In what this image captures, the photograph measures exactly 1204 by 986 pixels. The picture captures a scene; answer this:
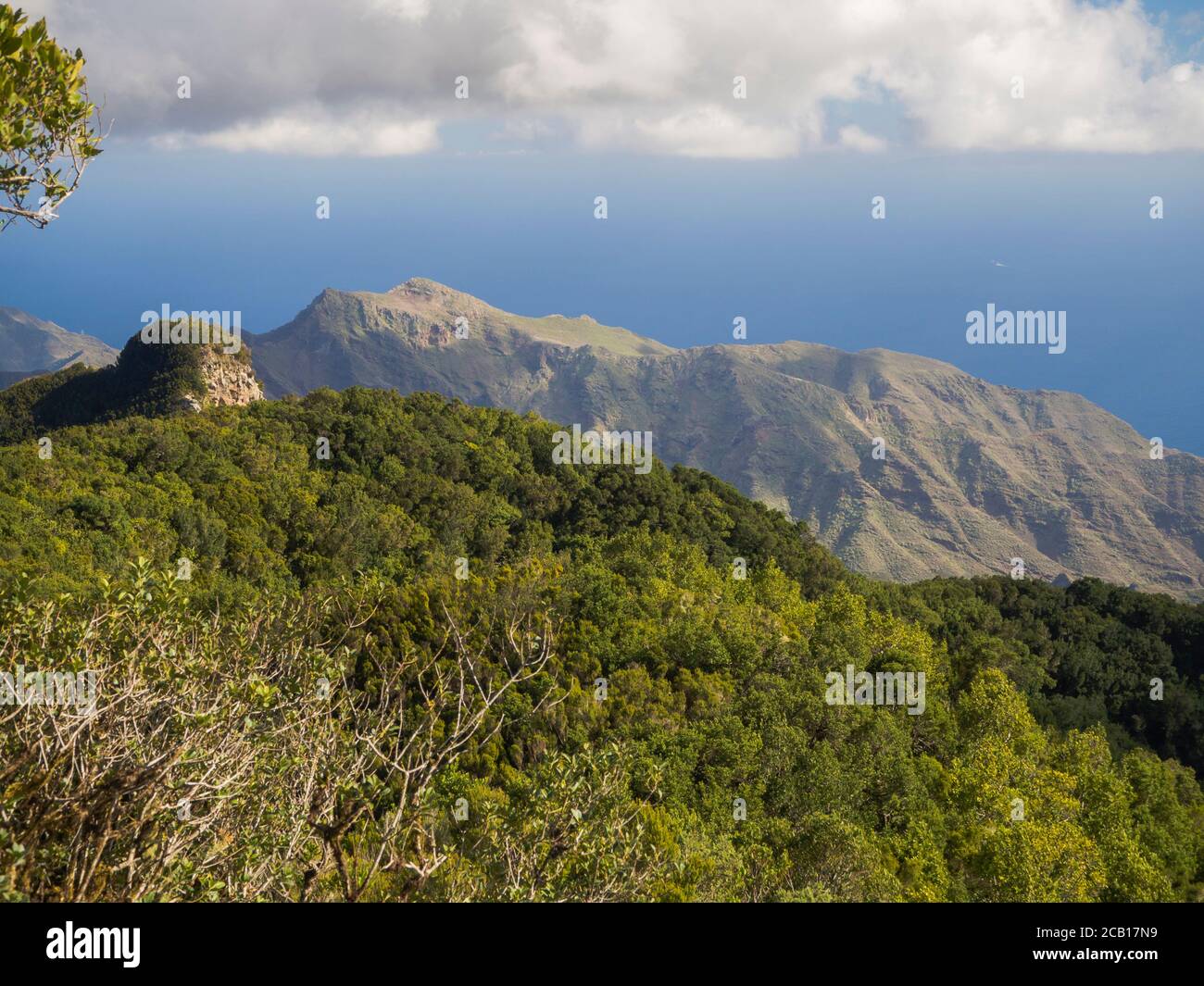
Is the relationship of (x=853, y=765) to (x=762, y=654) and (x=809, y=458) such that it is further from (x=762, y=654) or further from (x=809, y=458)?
(x=809, y=458)

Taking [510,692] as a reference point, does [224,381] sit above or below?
above

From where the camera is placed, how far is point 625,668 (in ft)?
86.4

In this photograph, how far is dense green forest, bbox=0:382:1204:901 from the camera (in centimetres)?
759

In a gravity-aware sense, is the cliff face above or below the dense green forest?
above

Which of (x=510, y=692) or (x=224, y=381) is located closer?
(x=510, y=692)

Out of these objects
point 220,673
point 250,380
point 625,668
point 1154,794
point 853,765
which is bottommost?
point 1154,794

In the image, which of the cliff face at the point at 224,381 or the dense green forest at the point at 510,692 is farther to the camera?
the cliff face at the point at 224,381

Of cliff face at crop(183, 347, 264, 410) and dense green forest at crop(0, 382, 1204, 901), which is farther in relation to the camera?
cliff face at crop(183, 347, 264, 410)

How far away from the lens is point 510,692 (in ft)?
72.3

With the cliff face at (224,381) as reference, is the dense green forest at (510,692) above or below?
below

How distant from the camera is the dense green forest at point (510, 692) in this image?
7.59 metres
